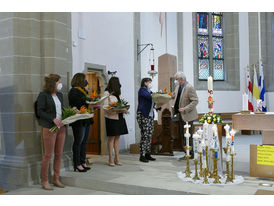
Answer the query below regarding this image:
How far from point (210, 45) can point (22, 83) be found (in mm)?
8404

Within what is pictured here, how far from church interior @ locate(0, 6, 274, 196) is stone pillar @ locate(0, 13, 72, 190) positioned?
15mm

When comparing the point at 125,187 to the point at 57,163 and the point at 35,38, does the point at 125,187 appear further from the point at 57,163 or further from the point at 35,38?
the point at 35,38

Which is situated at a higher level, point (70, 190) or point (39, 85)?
point (39, 85)

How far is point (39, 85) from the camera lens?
204 inches

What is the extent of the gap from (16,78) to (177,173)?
2796mm

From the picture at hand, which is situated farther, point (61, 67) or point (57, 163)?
point (61, 67)

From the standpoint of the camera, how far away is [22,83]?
16.4ft

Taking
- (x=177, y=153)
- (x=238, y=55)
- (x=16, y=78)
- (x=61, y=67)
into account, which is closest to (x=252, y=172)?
(x=177, y=153)

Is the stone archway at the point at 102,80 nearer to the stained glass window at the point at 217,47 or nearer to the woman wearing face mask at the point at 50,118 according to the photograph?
the woman wearing face mask at the point at 50,118

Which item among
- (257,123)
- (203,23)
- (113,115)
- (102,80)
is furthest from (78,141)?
(203,23)

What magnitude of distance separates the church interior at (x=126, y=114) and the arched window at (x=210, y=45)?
90 centimetres

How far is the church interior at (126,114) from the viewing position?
14.5 feet

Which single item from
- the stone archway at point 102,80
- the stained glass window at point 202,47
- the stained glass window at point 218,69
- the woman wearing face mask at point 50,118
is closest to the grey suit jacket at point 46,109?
the woman wearing face mask at point 50,118

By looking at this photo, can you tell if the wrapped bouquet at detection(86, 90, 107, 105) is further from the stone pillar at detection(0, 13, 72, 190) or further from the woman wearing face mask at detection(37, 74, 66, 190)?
the stone pillar at detection(0, 13, 72, 190)
